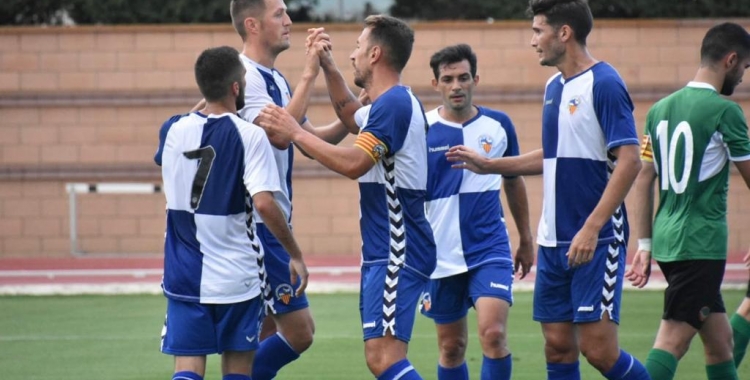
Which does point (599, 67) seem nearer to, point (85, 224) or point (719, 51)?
point (719, 51)

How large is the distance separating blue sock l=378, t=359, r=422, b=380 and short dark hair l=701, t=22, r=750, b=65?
101 inches

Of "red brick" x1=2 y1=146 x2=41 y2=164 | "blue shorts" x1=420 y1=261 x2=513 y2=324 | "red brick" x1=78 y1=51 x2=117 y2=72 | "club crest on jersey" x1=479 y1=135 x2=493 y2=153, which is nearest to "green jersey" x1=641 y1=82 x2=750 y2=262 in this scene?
"blue shorts" x1=420 y1=261 x2=513 y2=324

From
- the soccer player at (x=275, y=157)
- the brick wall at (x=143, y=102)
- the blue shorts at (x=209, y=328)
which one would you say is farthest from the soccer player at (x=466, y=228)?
the brick wall at (x=143, y=102)

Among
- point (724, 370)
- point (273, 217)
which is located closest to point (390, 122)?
point (273, 217)

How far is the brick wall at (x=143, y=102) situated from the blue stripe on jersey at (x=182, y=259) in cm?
1356

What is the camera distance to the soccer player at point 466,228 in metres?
7.64

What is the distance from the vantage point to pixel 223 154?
609 cm

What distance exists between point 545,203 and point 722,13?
1966 cm

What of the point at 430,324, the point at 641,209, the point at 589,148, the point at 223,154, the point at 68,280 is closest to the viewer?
the point at 223,154

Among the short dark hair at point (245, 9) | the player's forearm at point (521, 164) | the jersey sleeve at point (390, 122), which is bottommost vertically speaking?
the player's forearm at point (521, 164)

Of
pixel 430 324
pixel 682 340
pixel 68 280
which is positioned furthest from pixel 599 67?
pixel 68 280

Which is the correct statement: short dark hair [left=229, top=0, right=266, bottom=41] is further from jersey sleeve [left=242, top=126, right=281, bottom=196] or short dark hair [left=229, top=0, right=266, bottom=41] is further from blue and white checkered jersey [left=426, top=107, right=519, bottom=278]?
blue and white checkered jersey [left=426, top=107, right=519, bottom=278]

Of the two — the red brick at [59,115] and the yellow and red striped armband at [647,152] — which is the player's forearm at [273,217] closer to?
the yellow and red striped armband at [647,152]

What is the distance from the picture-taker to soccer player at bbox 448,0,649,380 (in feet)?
20.7
